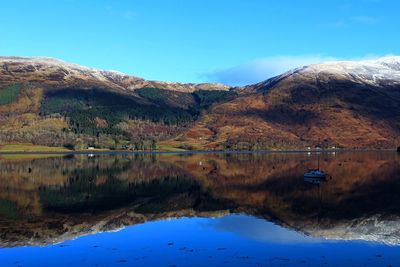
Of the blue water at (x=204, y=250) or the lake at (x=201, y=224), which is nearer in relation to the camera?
the blue water at (x=204, y=250)

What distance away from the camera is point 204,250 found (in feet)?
124

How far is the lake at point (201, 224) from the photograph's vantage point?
3544 centimetres

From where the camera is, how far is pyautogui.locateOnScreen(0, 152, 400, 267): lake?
3544 centimetres

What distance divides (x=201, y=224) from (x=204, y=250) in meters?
12.6

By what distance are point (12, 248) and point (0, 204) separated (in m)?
28.3

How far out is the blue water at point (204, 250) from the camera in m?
33.8

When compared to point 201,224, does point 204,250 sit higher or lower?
higher

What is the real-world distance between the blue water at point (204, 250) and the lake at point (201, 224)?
0.26 ft

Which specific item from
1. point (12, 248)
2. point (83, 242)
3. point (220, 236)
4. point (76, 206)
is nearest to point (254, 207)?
point (220, 236)

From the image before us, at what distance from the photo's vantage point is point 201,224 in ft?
165

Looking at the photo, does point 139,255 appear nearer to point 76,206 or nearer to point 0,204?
point 76,206

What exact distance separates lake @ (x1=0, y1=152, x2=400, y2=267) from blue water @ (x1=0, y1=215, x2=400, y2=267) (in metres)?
0.08

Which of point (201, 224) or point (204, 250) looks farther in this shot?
point (201, 224)

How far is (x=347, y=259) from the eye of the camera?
34.3 m
